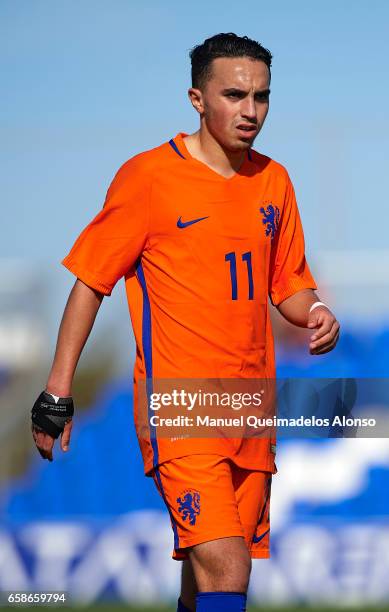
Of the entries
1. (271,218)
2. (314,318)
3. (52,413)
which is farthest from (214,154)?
(52,413)

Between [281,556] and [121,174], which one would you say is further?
[281,556]

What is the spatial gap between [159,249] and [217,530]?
0.87 m

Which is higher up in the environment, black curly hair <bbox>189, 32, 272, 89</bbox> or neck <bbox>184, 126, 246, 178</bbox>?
black curly hair <bbox>189, 32, 272, 89</bbox>

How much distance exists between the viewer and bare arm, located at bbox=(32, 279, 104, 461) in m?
3.71

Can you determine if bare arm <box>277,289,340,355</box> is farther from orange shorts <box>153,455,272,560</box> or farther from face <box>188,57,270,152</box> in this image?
face <box>188,57,270,152</box>

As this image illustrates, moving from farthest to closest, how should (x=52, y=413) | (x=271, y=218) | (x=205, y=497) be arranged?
(x=271, y=218)
(x=52, y=413)
(x=205, y=497)

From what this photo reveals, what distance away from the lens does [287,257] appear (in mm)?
4051

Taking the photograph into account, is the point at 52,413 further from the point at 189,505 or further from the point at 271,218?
the point at 271,218

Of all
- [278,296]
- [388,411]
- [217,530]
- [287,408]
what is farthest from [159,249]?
[388,411]

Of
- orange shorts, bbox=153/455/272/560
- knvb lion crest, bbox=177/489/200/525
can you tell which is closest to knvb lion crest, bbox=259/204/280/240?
orange shorts, bbox=153/455/272/560

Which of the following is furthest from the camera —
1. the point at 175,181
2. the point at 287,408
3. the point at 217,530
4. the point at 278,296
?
Result: the point at 287,408

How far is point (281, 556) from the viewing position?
6.06 m

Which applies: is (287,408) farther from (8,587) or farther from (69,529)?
(8,587)

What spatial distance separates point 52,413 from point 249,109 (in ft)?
3.60
